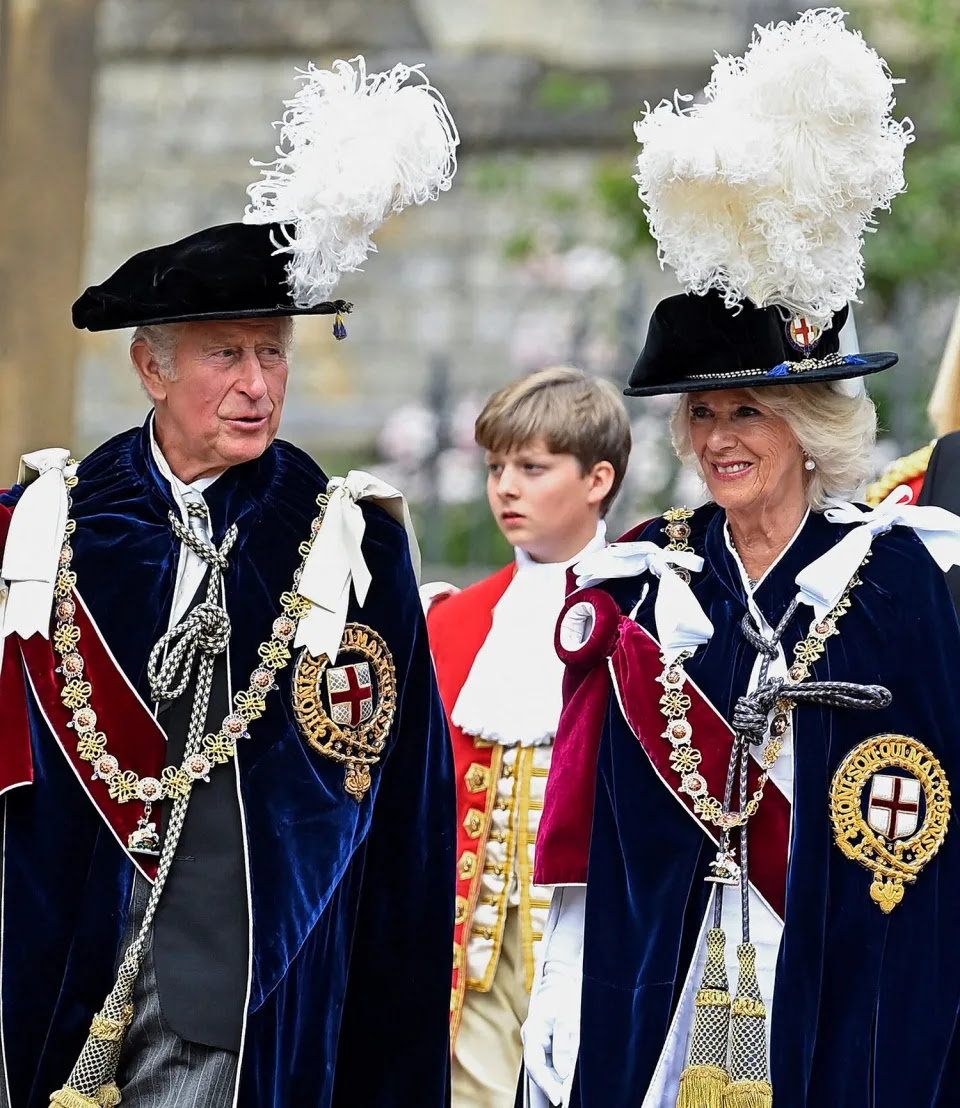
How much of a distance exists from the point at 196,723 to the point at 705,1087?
112 centimetres

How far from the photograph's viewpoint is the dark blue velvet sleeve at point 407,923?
4.04m

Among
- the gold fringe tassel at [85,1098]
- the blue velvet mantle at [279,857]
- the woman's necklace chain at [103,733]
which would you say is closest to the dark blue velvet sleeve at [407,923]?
the blue velvet mantle at [279,857]

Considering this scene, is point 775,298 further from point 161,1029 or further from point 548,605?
point 161,1029

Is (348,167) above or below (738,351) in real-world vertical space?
above

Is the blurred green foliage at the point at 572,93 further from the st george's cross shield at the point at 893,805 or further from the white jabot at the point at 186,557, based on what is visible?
the st george's cross shield at the point at 893,805

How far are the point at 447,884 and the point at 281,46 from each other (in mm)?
9035

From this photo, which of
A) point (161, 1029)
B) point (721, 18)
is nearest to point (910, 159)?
point (721, 18)

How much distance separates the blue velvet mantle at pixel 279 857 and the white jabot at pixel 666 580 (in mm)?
389

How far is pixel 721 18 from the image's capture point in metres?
12.1

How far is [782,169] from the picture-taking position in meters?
3.63

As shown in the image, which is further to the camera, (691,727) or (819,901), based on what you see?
(691,727)

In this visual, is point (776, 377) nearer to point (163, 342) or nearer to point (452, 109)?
point (163, 342)

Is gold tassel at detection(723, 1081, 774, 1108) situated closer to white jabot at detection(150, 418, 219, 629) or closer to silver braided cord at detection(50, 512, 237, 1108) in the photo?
silver braided cord at detection(50, 512, 237, 1108)

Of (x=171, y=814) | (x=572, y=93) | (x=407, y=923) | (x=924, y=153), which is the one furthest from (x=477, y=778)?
(x=572, y=93)
